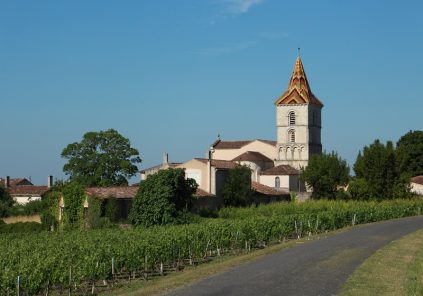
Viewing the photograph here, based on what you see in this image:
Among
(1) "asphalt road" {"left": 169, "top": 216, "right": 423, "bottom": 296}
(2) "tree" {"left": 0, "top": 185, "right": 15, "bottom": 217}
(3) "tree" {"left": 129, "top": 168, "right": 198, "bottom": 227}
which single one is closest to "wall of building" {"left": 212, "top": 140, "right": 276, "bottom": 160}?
(2) "tree" {"left": 0, "top": 185, "right": 15, "bottom": 217}

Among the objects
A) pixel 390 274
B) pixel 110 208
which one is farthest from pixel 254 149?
pixel 390 274

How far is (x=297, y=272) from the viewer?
82.7 feet

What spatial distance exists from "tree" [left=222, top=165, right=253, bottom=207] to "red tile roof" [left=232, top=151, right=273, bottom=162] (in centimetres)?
2586

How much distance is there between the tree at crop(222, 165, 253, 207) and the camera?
2788 inches

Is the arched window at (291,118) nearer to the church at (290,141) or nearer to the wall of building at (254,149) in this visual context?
the church at (290,141)

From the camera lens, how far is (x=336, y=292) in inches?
826

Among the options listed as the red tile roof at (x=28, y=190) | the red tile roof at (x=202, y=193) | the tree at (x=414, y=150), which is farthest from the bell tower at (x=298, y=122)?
the red tile roof at (x=202, y=193)

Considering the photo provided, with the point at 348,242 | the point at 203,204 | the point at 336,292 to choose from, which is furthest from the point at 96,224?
the point at 336,292

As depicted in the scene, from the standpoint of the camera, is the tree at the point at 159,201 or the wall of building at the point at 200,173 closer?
the tree at the point at 159,201

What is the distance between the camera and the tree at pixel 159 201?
54344 mm

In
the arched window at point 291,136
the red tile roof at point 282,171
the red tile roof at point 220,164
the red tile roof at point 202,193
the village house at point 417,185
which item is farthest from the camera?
the arched window at point 291,136

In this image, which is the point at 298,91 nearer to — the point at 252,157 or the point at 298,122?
the point at 298,122

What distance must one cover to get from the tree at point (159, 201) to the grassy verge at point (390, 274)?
23431mm

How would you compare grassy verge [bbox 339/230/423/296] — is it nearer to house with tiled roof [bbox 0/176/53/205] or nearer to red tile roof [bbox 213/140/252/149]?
house with tiled roof [bbox 0/176/53/205]
